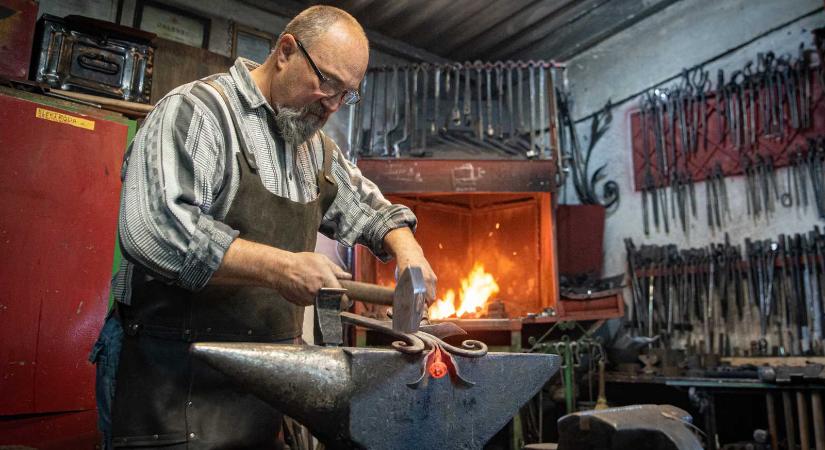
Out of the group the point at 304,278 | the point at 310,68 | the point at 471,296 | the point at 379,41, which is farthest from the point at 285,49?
the point at 379,41

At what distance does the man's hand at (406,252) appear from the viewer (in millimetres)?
1783

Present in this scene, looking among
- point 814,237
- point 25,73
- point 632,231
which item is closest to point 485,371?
point 25,73

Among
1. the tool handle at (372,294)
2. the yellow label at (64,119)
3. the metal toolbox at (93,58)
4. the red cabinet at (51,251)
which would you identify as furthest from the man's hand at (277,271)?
the metal toolbox at (93,58)

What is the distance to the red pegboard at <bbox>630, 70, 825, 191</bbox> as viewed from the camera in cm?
492

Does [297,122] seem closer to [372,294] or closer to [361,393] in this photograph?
[372,294]

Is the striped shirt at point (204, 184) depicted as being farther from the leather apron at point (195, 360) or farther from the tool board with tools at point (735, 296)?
the tool board with tools at point (735, 296)

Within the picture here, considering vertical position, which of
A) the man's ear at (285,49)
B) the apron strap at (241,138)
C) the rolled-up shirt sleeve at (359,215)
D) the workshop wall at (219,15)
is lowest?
the rolled-up shirt sleeve at (359,215)

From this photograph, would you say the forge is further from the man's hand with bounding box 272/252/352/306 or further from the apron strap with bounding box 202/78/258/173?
the man's hand with bounding box 272/252/352/306

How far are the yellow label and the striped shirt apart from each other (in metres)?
2.44

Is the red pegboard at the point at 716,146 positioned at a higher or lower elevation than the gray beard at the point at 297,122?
higher

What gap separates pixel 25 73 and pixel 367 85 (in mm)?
3326

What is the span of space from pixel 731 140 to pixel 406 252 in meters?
4.46

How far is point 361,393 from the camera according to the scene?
1.32 meters

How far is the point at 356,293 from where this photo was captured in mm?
1550
